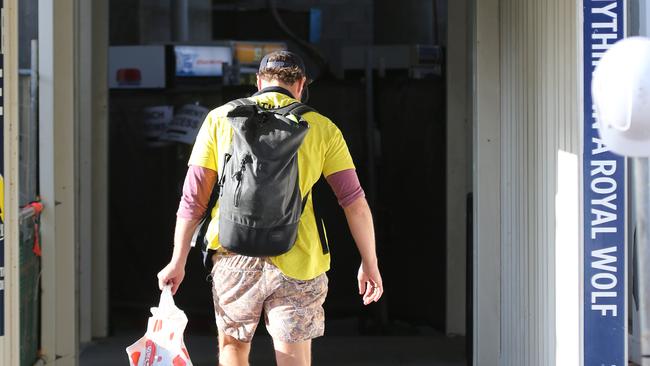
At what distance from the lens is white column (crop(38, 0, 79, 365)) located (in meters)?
5.23

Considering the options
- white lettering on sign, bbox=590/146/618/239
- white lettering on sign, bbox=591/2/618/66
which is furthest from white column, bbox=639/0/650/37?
white lettering on sign, bbox=590/146/618/239

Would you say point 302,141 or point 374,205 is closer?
point 302,141

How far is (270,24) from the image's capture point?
30.0 ft

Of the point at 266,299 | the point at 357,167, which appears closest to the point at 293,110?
the point at 266,299

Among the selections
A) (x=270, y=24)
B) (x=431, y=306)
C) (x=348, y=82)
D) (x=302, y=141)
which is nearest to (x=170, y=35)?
(x=270, y=24)

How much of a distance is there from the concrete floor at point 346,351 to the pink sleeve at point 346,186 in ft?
8.00

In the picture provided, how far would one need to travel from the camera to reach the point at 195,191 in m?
3.92

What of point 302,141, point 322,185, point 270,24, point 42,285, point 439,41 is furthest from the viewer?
point 270,24

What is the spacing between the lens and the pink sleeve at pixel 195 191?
392 centimetres

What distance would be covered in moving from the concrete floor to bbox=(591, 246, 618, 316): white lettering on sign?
7.40 feet

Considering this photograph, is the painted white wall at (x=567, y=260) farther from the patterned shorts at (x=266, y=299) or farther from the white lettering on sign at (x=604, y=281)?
the patterned shorts at (x=266, y=299)

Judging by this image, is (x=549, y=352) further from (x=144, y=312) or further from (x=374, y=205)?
(x=144, y=312)

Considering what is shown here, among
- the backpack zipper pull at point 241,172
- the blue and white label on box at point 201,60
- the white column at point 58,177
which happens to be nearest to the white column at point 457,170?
the blue and white label on box at point 201,60

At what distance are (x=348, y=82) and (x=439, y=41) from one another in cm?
139
